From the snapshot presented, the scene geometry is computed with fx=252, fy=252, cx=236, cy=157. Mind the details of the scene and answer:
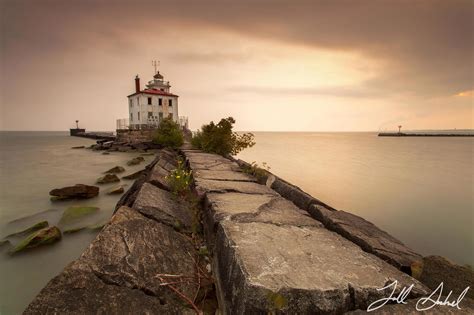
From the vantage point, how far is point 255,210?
2795 mm

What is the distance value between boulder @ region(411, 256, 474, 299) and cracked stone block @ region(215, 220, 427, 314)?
1.46ft

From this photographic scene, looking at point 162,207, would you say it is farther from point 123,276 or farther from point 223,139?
point 223,139

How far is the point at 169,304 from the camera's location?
1.71 metres

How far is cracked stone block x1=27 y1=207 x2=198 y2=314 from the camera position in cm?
155

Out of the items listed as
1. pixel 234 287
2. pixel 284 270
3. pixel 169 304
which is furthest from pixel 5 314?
pixel 284 270

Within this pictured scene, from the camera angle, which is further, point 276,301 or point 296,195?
point 296,195

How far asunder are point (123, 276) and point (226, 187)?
2149 millimetres

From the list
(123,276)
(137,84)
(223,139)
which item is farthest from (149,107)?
(123,276)

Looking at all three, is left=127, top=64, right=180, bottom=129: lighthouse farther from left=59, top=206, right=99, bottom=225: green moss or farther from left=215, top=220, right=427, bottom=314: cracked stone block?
left=215, top=220, right=427, bottom=314: cracked stone block

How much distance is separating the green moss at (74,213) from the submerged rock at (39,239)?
86cm

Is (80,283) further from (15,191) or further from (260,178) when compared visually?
(15,191)

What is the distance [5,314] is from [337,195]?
11.5 m

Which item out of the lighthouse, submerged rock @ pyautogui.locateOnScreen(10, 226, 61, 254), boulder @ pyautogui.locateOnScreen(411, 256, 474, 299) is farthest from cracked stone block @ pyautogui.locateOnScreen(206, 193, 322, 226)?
the lighthouse

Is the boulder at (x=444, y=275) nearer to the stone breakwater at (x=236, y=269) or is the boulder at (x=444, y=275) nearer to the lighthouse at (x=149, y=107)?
the stone breakwater at (x=236, y=269)
